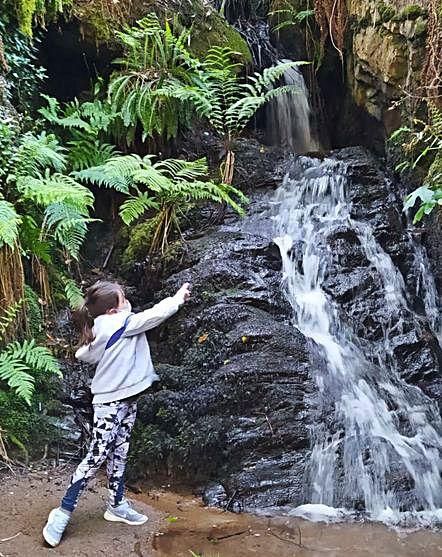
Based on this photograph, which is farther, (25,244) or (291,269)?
(291,269)

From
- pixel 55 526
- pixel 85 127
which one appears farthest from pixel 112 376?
pixel 85 127

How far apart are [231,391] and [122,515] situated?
1352 millimetres

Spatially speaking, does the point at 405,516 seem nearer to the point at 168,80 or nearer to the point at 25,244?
the point at 25,244

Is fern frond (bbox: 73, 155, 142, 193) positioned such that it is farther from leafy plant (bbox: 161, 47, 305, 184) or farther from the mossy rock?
the mossy rock

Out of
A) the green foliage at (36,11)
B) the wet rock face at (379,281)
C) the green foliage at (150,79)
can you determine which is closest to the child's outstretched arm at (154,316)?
the wet rock face at (379,281)

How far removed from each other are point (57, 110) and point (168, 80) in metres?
1.34

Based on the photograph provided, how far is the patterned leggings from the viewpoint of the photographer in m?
3.34

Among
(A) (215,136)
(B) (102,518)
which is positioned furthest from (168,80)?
(B) (102,518)

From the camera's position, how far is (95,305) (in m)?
3.53

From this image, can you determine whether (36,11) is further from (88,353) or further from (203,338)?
(88,353)

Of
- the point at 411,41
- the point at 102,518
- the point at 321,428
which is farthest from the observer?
the point at 411,41

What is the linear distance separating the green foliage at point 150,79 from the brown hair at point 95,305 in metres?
3.41

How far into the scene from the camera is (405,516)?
3.91m

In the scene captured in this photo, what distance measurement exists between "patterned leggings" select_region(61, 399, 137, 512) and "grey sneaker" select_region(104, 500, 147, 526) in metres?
0.04
